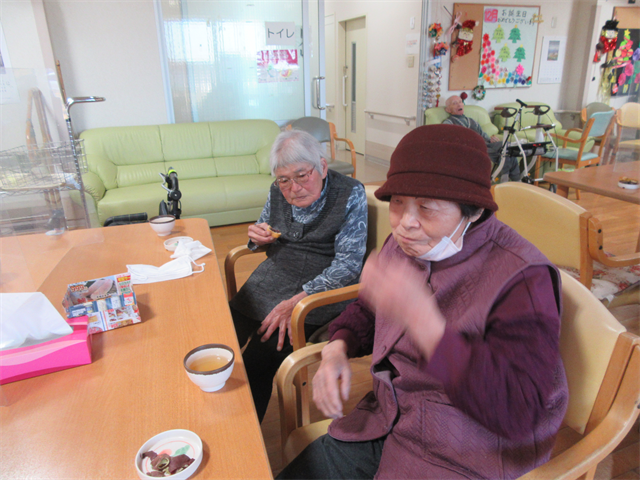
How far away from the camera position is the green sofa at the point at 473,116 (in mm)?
5508

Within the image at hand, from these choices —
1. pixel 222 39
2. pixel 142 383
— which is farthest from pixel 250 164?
pixel 142 383

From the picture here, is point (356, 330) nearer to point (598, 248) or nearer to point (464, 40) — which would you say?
point (598, 248)

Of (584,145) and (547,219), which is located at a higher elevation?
(547,219)

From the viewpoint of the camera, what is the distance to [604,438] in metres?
0.76

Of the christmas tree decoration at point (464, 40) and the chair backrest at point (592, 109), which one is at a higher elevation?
the christmas tree decoration at point (464, 40)

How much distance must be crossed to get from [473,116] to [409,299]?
5743 mm

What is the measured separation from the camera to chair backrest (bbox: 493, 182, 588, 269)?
63.5 inches

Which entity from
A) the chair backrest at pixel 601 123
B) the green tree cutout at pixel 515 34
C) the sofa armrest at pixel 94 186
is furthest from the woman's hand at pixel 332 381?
the green tree cutout at pixel 515 34

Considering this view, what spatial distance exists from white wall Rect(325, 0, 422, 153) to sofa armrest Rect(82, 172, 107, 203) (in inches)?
165

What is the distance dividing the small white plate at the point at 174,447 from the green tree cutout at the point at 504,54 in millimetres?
6908

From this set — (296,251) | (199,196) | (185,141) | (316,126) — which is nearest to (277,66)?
(316,126)

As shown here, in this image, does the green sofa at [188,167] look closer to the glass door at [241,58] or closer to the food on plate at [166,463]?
the glass door at [241,58]

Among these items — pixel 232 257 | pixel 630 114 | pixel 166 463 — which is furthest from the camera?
pixel 630 114

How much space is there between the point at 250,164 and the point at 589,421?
417cm
